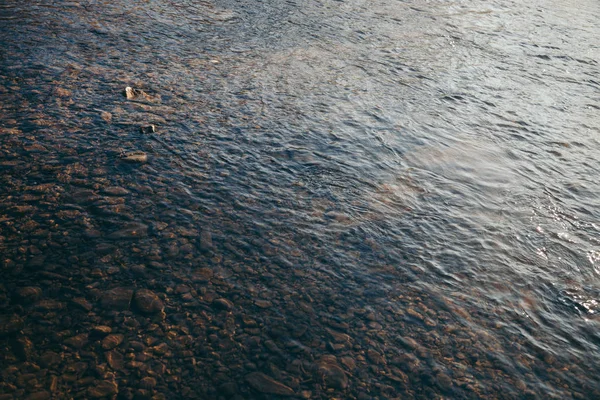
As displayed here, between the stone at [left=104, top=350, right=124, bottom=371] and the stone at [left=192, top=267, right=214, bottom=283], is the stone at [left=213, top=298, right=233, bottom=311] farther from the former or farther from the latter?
the stone at [left=104, top=350, right=124, bottom=371]

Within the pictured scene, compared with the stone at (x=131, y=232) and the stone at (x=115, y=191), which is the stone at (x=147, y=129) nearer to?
the stone at (x=115, y=191)

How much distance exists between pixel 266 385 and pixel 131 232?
Result: 1.48 m

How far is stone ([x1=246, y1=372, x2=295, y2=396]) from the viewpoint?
8.14ft

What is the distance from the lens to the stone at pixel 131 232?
10.7 ft

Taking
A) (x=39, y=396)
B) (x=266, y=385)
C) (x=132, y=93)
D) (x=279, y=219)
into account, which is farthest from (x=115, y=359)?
(x=132, y=93)

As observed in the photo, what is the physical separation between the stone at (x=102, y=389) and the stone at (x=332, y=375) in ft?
3.46

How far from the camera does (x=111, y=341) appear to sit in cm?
258

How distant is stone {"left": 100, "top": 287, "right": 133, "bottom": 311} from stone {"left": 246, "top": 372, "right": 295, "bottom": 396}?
2.81 feet

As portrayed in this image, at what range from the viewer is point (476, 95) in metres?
6.30

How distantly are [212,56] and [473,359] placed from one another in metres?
4.64

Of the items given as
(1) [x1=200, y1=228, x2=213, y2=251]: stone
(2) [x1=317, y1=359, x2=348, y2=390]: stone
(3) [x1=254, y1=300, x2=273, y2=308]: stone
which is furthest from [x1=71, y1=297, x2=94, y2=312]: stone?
(2) [x1=317, y1=359, x2=348, y2=390]: stone

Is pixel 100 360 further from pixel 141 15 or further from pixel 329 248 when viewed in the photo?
pixel 141 15

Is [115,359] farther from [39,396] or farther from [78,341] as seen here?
[39,396]

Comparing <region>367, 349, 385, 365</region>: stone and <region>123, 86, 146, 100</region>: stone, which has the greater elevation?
<region>123, 86, 146, 100</region>: stone
